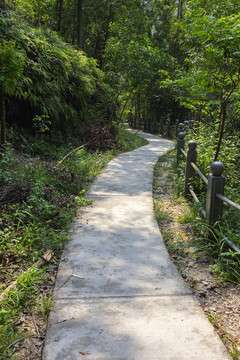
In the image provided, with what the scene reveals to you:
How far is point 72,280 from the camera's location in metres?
2.97

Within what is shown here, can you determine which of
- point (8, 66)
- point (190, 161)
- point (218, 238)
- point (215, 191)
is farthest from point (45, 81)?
point (218, 238)

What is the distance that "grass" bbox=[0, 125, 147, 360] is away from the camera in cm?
233

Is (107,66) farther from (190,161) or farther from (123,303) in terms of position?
(123,303)

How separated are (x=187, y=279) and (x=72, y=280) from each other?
115 centimetres

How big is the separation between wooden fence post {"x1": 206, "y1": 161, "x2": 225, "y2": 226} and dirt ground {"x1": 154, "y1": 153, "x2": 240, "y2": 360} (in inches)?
17.8

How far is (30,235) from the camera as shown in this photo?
357cm

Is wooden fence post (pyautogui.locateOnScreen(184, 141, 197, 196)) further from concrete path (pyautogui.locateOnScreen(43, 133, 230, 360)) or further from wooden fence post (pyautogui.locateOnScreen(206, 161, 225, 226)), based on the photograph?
wooden fence post (pyautogui.locateOnScreen(206, 161, 225, 226))

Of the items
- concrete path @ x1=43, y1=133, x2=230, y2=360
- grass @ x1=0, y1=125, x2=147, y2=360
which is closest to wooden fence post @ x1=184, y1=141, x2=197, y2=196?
concrete path @ x1=43, y1=133, x2=230, y2=360

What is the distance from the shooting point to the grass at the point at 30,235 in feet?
7.66

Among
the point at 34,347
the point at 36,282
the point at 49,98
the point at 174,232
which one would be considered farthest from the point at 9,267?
the point at 49,98

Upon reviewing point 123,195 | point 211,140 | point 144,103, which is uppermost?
point 144,103

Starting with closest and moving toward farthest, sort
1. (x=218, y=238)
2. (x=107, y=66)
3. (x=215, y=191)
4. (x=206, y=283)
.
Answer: (x=206, y=283) < (x=215, y=191) < (x=218, y=238) < (x=107, y=66)

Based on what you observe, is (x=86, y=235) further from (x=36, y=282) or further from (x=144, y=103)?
(x=144, y=103)

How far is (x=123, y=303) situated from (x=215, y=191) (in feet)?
5.56
